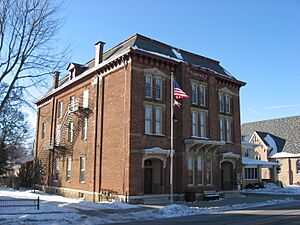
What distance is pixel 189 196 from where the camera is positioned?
27469 millimetres

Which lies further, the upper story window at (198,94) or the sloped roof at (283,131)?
the sloped roof at (283,131)

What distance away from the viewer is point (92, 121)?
3098 centimetres

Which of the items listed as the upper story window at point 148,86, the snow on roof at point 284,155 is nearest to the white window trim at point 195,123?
the upper story window at point 148,86

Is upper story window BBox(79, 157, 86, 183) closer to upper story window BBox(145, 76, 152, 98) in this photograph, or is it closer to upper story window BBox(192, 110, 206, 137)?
upper story window BBox(145, 76, 152, 98)

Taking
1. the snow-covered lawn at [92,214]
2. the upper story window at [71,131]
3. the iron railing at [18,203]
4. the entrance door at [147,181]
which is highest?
the upper story window at [71,131]

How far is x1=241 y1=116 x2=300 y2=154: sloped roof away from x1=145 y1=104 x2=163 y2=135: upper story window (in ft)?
135

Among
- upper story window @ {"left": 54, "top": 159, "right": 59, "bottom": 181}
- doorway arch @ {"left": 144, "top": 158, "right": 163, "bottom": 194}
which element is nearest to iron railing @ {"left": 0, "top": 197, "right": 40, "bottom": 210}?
doorway arch @ {"left": 144, "top": 158, "right": 163, "bottom": 194}

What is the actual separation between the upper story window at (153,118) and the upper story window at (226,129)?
818 centimetres

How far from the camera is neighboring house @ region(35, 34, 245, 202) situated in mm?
26500

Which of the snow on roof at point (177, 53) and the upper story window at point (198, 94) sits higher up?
the snow on roof at point (177, 53)

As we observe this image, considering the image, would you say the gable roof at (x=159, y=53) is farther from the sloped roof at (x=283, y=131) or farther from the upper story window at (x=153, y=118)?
the sloped roof at (x=283, y=131)

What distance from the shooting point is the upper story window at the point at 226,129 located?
111ft

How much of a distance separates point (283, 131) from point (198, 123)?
41.8m

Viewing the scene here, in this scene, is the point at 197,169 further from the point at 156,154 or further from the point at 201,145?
the point at 156,154
